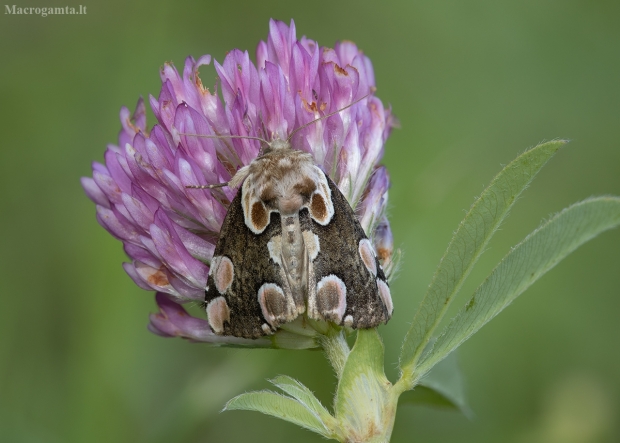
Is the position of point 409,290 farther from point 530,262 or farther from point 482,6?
point 482,6

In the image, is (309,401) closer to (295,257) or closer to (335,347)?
(335,347)

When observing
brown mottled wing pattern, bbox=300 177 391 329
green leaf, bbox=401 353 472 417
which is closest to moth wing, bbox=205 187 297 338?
brown mottled wing pattern, bbox=300 177 391 329

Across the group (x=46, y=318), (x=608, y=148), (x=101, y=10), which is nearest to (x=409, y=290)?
(x=46, y=318)

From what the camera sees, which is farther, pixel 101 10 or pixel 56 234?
pixel 101 10

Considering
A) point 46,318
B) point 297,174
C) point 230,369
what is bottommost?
point 230,369

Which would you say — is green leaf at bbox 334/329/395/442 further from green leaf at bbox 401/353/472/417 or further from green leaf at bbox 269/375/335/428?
green leaf at bbox 401/353/472/417

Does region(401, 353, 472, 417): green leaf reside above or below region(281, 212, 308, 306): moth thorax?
below

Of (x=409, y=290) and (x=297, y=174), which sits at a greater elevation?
(x=297, y=174)
